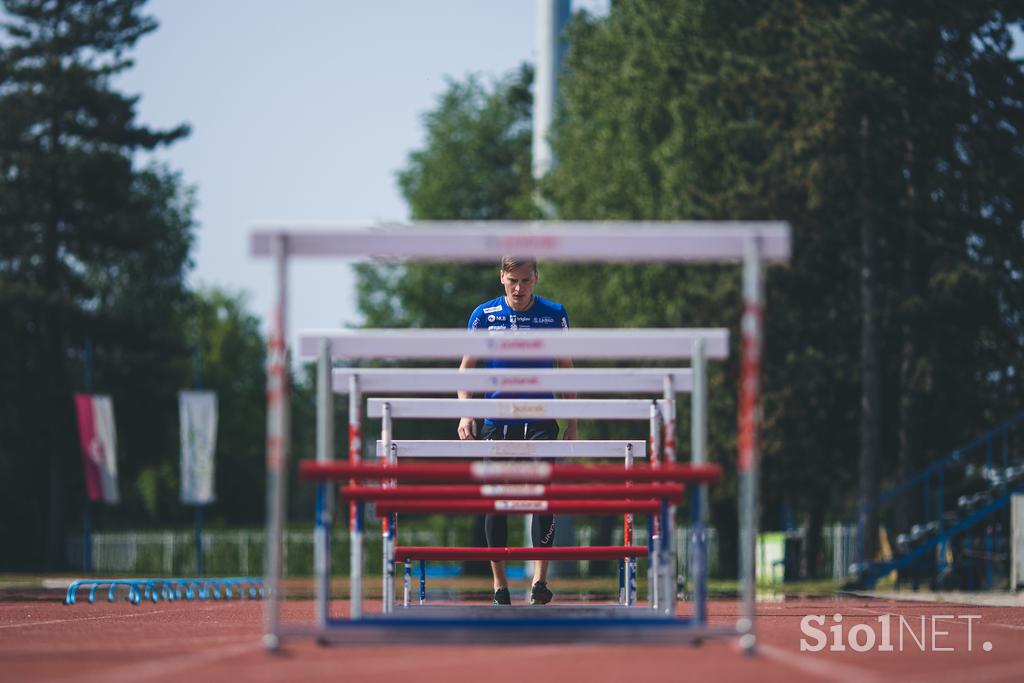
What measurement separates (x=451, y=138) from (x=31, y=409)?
2345 centimetres

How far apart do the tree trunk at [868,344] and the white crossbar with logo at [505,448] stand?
70.9ft

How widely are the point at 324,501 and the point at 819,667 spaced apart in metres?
2.24

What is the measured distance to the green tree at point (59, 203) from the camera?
4797 cm

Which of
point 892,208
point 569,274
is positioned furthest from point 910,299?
point 569,274

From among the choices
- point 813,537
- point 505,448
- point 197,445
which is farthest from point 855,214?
point 505,448

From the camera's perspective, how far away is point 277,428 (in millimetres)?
5746

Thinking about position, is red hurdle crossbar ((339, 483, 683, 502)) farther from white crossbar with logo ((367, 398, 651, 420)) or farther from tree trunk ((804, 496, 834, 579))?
tree trunk ((804, 496, 834, 579))

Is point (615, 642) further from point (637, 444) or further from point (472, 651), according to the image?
point (637, 444)

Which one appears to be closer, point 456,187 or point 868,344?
point 868,344

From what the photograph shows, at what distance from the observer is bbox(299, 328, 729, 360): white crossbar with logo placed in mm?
6926

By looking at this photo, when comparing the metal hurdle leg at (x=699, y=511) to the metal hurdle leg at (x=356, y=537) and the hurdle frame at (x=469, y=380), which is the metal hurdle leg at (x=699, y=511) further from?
the metal hurdle leg at (x=356, y=537)

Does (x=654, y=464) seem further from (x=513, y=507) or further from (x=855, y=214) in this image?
(x=855, y=214)

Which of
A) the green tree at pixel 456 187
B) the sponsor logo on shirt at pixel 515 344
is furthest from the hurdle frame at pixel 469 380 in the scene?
the green tree at pixel 456 187

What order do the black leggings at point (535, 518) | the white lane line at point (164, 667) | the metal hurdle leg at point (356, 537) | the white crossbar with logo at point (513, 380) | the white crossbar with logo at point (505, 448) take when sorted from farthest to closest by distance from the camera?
the black leggings at point (535, 518), the white crossbar with logo at point (505, 448), the white crossbar with logo at point (513, 380), the metal hurdle leg at point (356, 537), the white lane line at point (164, 667)
